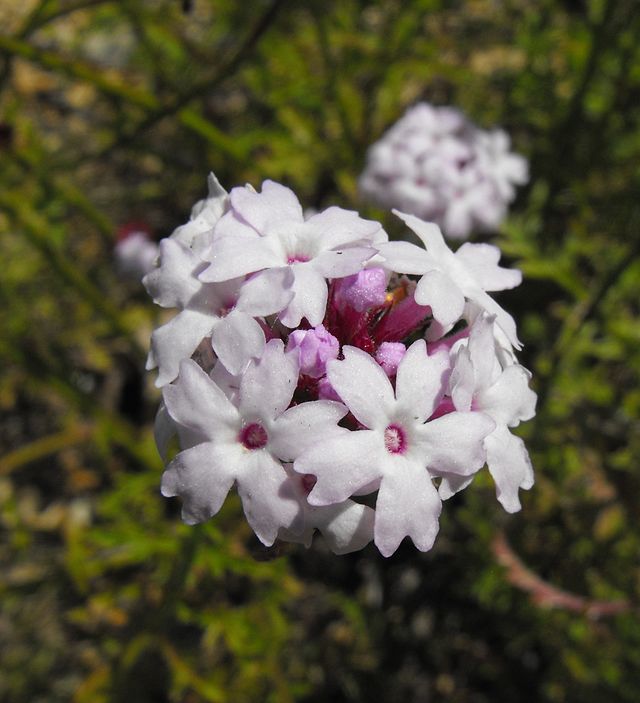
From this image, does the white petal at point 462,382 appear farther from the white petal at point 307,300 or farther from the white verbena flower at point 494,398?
the white petal at point 307,300

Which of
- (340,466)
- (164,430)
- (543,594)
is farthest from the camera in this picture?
(543,594)

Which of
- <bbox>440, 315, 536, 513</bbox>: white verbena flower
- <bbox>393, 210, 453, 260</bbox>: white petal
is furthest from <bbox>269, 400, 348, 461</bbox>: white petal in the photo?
<bbox>393, 210, 453, 260</bbox>: white petal

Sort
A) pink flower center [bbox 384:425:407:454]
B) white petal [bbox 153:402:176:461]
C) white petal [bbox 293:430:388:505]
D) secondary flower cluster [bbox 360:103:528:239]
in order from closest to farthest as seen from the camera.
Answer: white petal [bbox 293:430:388:505]
pink flower center [bbox 384:425:407:454]
white petal [bbox 153:402:176:461]
secondary flower cluster [bbox 360:103:528:239]

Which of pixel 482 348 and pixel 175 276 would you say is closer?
pixel 482 348

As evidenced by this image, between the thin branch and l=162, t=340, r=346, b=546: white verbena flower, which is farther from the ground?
l=162, t=340, r=346, b=546: white verbena flower

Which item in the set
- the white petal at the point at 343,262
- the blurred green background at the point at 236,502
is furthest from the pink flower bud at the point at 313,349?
the blurred green background at the point at 236,502

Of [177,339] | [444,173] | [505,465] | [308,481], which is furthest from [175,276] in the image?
[444,173]

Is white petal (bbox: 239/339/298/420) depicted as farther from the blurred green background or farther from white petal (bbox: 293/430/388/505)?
the blurred green background

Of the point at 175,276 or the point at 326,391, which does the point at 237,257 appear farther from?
the point at 326,391
